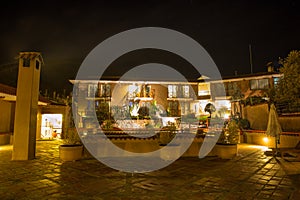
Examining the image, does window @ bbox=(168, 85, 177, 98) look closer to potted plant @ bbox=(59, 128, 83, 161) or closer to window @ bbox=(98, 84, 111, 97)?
window @ bbox=(98, 84, 111, 97)

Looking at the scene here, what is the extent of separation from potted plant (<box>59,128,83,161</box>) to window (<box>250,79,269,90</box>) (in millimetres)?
22328

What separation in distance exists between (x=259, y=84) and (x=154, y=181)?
75.9 feet

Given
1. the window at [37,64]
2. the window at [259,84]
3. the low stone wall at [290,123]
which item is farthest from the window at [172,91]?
the window at [37,64]

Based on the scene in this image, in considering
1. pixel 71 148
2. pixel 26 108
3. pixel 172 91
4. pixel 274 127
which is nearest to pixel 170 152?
→ pixel 71 148

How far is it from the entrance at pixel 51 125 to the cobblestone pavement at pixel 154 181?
35.7 feet

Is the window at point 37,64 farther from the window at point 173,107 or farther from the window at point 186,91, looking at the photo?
the window at point 186,91

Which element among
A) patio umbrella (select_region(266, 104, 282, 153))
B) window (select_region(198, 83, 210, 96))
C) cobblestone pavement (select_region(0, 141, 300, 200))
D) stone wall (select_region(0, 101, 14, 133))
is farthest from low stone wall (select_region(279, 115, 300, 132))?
stone wall (select_region(0, 101, 14, 133))

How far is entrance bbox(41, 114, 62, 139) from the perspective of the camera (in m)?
17.5

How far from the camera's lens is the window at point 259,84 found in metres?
23.5

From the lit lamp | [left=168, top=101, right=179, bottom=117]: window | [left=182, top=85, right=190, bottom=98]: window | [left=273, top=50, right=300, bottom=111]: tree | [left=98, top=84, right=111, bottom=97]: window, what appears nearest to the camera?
the lit lamp

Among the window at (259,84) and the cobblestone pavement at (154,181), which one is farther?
the window at (259,84)

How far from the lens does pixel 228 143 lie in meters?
8.27

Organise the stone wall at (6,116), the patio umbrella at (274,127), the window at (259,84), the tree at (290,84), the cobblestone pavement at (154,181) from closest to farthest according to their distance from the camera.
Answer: the cobblestone pavement at (154,181) → the patio umbrella at (274,127) → the tree at (290,84) → the stone wall at (6,116) → the window at (259,84)

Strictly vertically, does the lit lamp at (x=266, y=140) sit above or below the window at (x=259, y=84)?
below
